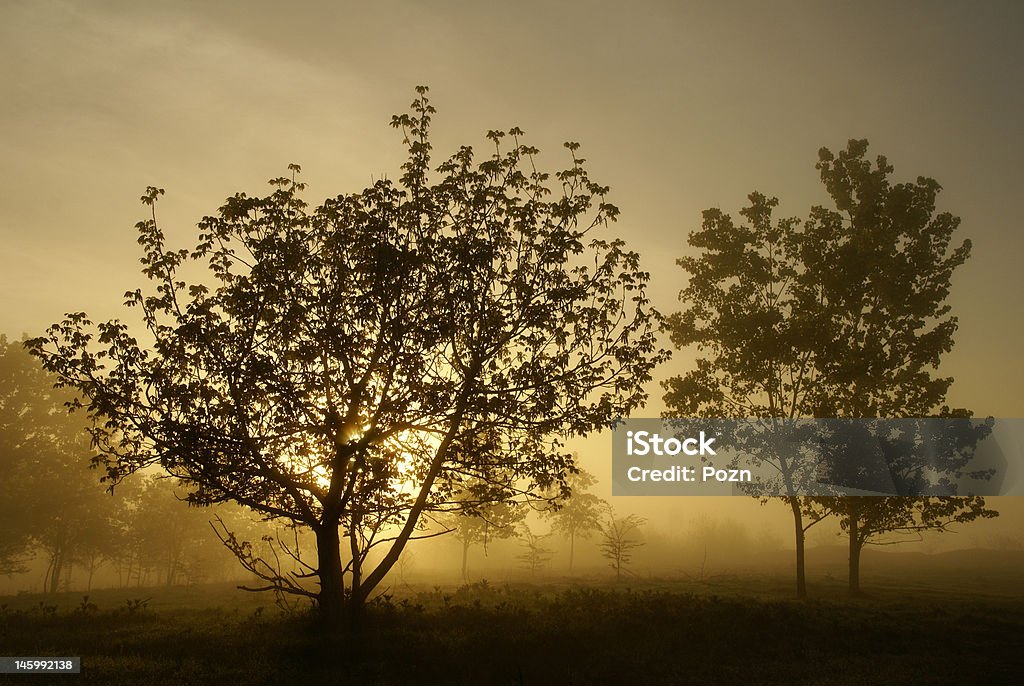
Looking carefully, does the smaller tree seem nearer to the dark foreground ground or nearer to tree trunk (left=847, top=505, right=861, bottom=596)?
tree trunk (left=847, top=505, right=861, bottom=596)

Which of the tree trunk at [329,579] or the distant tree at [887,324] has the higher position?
the distant tree at [887,324]

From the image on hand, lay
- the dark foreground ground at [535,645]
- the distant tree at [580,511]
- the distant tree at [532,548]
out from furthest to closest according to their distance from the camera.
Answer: the distant tree at [580,511]
the distant tree at [532,548]
the dark foreground ground at [535,645]

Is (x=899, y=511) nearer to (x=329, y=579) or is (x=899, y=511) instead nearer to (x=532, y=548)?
(x=329, y=579)

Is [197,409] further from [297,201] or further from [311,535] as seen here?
[311,535]

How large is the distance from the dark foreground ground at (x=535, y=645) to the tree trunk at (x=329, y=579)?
771 millimetres

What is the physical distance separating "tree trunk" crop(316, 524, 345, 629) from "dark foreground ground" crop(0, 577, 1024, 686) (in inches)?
30.4

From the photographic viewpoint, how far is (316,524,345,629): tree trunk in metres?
21.5

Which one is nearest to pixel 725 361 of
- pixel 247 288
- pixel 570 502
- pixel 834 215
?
pixel 834 215

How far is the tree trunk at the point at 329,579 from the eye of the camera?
21516 millimetres

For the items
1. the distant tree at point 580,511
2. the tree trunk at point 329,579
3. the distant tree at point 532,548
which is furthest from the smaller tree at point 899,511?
the distant tree at point 580,511

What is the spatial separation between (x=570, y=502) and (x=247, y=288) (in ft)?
271

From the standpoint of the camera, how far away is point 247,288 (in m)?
20.8

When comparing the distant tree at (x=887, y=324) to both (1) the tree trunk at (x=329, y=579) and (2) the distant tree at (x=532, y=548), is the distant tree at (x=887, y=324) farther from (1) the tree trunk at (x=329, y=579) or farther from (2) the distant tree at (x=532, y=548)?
(2) the distant tree at (x=532, y=548)

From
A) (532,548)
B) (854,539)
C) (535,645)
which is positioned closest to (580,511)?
(532,548)
